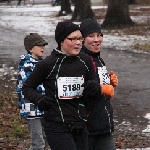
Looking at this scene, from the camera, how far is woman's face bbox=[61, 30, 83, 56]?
16.4ft

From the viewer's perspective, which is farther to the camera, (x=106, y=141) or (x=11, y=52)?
(x=11, y=52)

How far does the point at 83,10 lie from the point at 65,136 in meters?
29.6

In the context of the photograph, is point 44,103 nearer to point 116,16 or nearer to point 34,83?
point 34,83

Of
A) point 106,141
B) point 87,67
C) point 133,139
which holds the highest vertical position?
point 87,67

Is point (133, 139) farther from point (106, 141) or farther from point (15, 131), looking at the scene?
point (106, 141)

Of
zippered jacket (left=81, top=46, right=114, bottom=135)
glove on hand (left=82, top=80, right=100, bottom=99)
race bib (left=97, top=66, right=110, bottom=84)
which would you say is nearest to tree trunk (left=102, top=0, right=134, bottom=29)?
race bib (left=97, top=66, right=110, bottom=84)

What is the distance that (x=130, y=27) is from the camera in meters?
29.1

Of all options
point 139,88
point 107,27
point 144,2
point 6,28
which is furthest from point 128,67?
point 144,2

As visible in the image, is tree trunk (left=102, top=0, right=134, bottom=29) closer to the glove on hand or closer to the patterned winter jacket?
the patterned winter jacket

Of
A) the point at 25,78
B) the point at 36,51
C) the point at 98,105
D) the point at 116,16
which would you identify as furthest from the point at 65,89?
the point at 116,16

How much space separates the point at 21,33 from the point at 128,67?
14.1 metres

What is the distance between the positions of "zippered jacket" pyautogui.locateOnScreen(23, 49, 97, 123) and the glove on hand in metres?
0.07

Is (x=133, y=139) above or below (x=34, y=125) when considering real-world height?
below

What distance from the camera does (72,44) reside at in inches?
197
